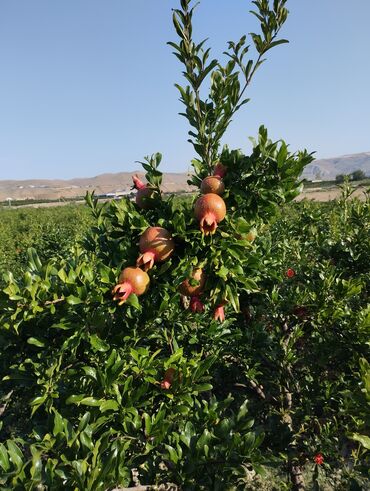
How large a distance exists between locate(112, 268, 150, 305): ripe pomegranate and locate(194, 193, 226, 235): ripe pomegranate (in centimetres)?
27

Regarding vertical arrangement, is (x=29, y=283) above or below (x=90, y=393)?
above

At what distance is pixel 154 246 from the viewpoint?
1300mm

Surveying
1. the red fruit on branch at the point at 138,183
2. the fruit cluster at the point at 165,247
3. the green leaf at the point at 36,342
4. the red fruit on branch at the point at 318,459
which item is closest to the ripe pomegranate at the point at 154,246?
the fruit cluster at the point at 165,247

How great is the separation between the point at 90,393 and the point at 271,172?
3.47 feet

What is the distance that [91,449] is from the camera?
113 centimetres

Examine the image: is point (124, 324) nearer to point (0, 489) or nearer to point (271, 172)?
point (0, 489)

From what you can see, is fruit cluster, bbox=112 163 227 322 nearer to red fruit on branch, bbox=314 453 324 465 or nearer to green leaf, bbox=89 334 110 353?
green leaf, bbox=89 334 110 353

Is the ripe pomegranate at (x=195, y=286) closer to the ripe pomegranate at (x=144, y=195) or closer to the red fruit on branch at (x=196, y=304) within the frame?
the red fruit on branch at (x=196, y=304)

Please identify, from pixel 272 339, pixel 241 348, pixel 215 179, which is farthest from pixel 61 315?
pixel 272 339

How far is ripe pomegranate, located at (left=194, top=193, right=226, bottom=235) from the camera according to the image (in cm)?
129

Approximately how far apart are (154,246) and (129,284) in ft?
0.51

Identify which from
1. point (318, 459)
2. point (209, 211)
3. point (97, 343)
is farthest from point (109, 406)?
point (318, 459)

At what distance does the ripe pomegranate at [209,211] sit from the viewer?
1295 millimetres

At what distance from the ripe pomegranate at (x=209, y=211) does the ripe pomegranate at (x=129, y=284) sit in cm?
27
